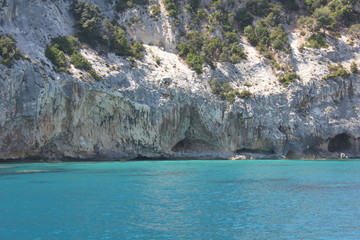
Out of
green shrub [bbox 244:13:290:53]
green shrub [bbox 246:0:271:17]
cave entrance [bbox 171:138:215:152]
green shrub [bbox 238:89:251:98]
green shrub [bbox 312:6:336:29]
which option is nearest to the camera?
cave entrance [bbox 171:138:215:152]

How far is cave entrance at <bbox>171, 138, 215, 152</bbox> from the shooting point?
1865 inches

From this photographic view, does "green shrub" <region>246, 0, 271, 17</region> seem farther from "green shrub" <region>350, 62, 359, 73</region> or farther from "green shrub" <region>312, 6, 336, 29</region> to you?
"green shrub" <region>350, 62, 359, 73</region>

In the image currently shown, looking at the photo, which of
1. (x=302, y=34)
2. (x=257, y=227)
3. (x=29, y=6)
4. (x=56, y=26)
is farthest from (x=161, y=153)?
(x=257, y=227)

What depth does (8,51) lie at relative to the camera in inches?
1451

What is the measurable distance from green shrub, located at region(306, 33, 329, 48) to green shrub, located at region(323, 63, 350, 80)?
4253mm

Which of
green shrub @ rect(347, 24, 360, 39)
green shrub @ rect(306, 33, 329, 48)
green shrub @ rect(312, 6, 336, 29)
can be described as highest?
green shrub @ rect(312, 6, 336, 29)

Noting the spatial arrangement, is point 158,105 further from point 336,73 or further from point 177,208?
point 177,208

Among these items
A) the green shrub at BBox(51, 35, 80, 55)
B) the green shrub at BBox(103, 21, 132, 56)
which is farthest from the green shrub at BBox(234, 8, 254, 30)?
the green shrub at BBox(51, 35, 80, 55)

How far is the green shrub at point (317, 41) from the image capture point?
55281mm

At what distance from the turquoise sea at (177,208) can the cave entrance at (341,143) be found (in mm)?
27657

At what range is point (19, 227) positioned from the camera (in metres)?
12.5

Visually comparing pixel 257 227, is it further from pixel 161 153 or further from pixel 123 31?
pixel 123 31

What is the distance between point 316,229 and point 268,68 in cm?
4227

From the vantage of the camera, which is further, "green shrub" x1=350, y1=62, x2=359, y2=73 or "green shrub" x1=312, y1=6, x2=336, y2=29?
"green shrub" x1=312, y1=6, x2=336, y2=29
